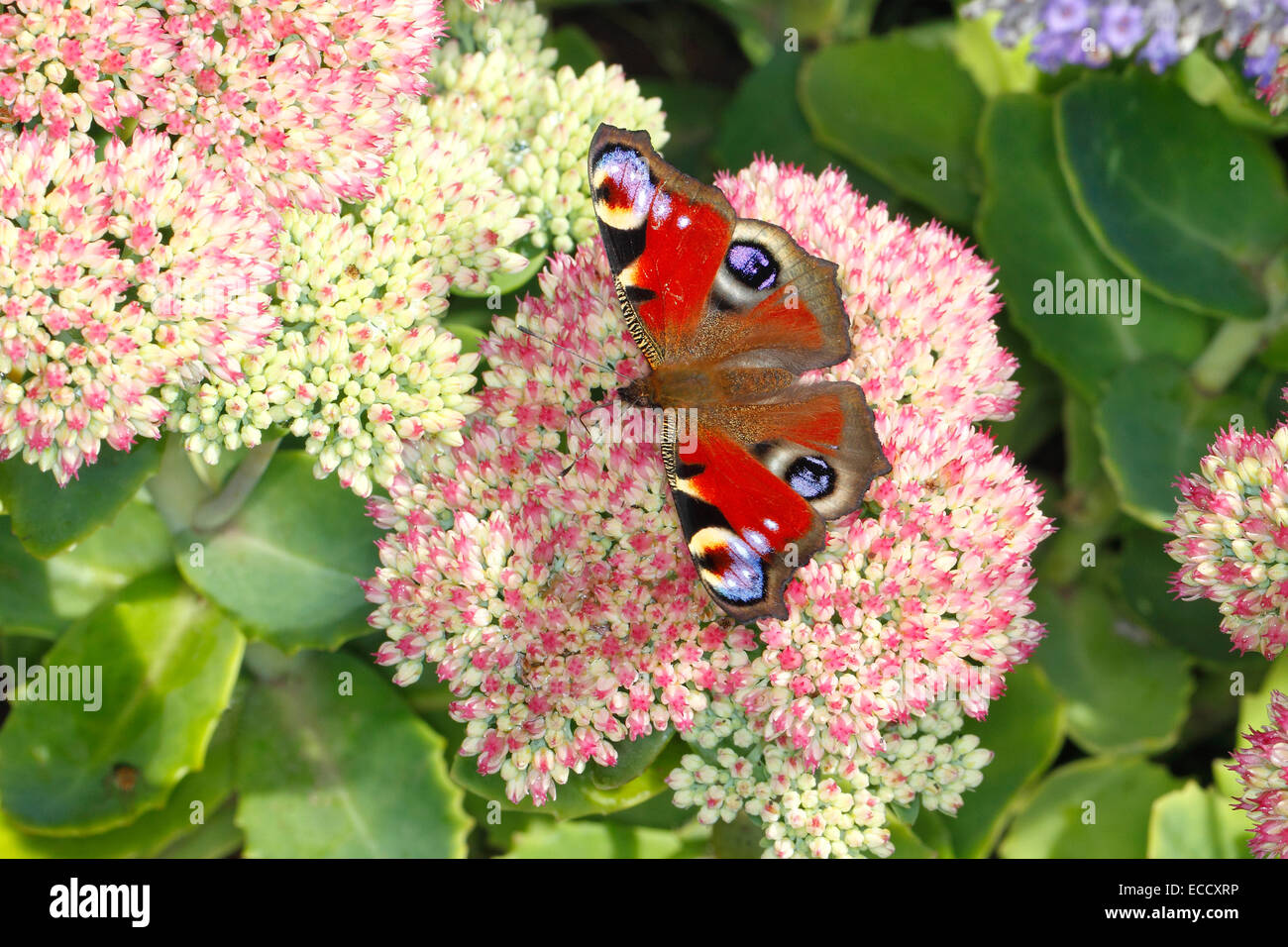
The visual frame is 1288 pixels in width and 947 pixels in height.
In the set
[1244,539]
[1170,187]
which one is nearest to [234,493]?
[1244,539]

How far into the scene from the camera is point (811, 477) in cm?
175

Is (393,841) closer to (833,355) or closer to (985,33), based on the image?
(833,355)

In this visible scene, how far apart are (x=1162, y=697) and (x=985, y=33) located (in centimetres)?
177

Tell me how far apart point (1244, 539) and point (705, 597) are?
903mm

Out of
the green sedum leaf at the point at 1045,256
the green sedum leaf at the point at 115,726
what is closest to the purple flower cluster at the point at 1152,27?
the green sedum leaf at the point at 1045,256

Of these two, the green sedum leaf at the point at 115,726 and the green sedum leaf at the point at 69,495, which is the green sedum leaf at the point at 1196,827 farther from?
the green sedum leaf at the point at 69,495

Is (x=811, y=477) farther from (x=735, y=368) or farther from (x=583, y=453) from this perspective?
(x=583, y=453)

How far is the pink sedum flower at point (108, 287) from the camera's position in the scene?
1.64m

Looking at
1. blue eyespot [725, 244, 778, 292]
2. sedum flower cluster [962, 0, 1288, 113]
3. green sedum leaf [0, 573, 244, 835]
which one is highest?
sedum flower cluster [962, 0, 1288, 113]

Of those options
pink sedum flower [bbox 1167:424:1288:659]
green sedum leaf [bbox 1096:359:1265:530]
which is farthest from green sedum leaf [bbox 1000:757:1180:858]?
pink sedum flower [bbox 1167:424:1288:659]

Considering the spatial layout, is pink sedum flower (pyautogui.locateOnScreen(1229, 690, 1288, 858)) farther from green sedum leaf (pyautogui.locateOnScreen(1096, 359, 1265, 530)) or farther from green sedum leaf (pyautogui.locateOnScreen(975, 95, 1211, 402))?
green sedum leaf (pyautogui.locateOnScreen(975, 95, 1211, 402))

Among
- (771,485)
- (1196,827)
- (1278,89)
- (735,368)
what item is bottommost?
(1196,827)

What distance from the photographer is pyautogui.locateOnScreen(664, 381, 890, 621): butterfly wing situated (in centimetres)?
168
